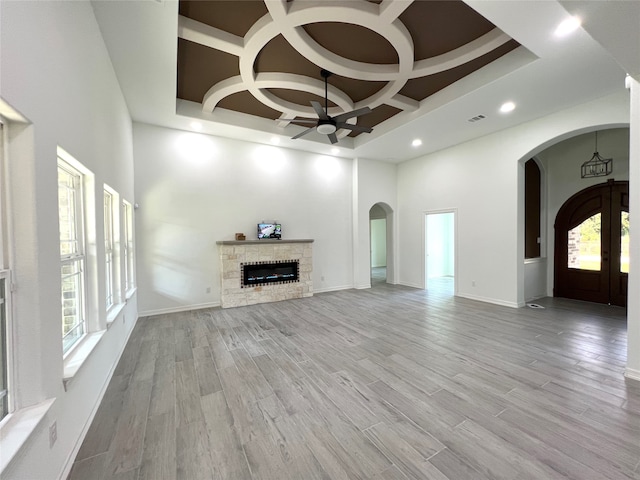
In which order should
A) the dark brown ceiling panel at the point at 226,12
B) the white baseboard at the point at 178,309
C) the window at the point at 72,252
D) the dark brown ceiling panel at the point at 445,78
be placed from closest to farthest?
1. the window at the point at 72,252
2. the dark brown ceiling panel at the point at 226,12
3. the dark brown ceiling panel at the point at 445,78
4. the white baseboard at the point at 178,309

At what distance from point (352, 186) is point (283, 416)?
240 inches

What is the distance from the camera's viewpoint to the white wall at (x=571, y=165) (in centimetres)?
506

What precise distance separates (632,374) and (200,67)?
6309 millimetres

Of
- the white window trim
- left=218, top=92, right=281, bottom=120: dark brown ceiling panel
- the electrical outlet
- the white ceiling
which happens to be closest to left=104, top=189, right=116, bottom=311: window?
the white window trim

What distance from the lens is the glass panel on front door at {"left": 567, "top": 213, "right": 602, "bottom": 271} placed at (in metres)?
5.42

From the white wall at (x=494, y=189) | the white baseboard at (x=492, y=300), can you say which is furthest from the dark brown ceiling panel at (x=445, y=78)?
the white baseboard at (x=492, y=300)

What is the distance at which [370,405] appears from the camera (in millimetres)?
2258

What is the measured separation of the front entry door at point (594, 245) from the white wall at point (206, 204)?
5388 millimetres

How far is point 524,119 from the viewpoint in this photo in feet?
15.6

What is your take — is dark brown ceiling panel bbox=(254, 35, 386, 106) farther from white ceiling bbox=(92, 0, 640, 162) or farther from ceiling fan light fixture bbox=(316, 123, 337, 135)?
white ceiling bbox=(92, 0, 640, 162)

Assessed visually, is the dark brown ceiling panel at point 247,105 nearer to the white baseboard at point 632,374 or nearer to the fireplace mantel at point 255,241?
the fireplace mantel at point 255,241

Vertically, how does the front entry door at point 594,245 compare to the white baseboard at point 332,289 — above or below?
above

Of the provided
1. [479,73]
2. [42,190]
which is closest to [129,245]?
[42,190]

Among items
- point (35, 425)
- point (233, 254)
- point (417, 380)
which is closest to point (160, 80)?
point (233, 254)
